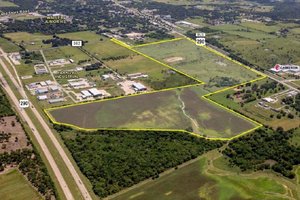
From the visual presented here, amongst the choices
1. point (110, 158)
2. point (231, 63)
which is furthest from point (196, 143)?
point (231, 63)

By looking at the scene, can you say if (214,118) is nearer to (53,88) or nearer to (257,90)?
(257,90)

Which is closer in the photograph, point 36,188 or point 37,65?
point 36,188

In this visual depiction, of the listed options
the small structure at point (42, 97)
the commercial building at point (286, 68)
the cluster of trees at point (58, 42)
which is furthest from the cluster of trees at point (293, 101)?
the cluster of trees at point (58, 42)

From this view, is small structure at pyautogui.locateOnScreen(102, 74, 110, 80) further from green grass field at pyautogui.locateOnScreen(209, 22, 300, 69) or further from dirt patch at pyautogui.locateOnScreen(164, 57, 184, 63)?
green grass field at pyautogui.locateOnScreen(209, 22, 300, 69)

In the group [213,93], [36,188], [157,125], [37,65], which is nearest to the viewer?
[36,188]

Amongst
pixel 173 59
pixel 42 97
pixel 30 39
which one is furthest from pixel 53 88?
pixel 30 39

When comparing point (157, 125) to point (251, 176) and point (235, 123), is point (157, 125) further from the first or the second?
point (251, 176)

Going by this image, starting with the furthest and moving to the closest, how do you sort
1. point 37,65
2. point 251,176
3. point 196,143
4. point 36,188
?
point 37,65, point 196,143, point 251,176, point 36,188
